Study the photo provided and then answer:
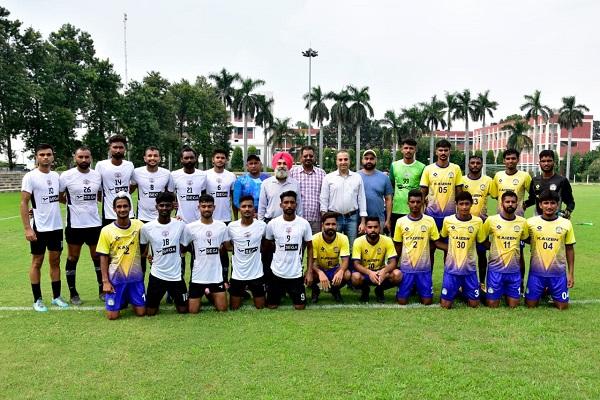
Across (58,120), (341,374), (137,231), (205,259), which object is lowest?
(341,374)

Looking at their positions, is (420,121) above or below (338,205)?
above

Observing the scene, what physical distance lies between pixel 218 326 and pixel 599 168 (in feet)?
260

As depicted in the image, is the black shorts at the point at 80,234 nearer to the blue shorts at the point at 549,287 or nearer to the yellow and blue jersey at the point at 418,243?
the yellow and blue jersey at the point at 418,243

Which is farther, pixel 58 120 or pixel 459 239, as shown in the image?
pixel 58 120

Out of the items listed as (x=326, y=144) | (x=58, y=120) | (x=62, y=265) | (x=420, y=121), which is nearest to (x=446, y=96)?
(x=420, y=121)

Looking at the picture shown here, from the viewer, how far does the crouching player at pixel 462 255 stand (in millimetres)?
5715

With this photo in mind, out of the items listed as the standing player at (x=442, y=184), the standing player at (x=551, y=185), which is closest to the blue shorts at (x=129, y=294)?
the standing player at (x=442, y=184)

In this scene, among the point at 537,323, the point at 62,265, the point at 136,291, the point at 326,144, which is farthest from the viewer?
the point at 326,144

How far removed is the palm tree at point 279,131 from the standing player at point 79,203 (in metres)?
60.1

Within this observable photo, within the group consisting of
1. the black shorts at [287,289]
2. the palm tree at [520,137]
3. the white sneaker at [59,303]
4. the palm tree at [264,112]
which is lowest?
the white sneaker at [59,303]

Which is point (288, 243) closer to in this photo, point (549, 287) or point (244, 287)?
point (244, 287)

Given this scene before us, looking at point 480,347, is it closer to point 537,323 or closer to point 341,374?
point 537,323

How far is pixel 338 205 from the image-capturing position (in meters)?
6.50

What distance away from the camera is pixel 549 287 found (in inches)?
223
